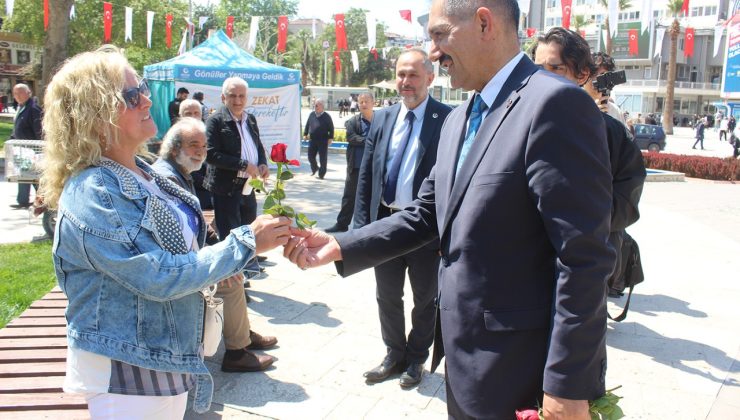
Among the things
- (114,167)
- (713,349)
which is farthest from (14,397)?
(713,349)

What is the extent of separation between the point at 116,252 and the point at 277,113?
1330cm

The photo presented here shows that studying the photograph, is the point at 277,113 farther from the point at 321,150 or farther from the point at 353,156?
the point at 353,156

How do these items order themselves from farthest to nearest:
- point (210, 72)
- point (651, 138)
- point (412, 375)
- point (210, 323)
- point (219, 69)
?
point (651, 138) < point (219, 69) < point (210, 72) < point (412, 375) < point (210, 323)

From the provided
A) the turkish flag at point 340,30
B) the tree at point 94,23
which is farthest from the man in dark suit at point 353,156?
the tree at point 94,23

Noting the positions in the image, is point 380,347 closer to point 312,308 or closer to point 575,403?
point 312,308

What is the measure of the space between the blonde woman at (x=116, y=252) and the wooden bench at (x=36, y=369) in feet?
2.63

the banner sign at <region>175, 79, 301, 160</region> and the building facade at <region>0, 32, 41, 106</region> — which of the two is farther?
the building facade at <region>0, 32, 41, 106</region>

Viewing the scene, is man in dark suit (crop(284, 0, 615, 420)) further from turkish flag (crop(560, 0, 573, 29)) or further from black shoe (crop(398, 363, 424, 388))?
turkish flag (crop(560, 0, 573, 29))

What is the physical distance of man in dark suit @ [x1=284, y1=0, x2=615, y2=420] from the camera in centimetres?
163

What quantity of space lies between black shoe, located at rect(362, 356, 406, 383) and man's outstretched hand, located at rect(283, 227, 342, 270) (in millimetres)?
1690

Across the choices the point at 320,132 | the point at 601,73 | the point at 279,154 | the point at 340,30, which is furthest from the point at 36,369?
the point at 340,30

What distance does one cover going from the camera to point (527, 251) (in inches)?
69.6

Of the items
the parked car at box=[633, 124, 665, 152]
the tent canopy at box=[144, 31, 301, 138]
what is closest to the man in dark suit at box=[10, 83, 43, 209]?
the tent canopy at box=[144, 31, 301, 138]

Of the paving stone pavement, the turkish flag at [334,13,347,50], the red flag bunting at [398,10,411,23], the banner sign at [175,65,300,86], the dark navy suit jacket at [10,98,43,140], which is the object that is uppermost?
the red flag bunting at [398,10,411,23]
